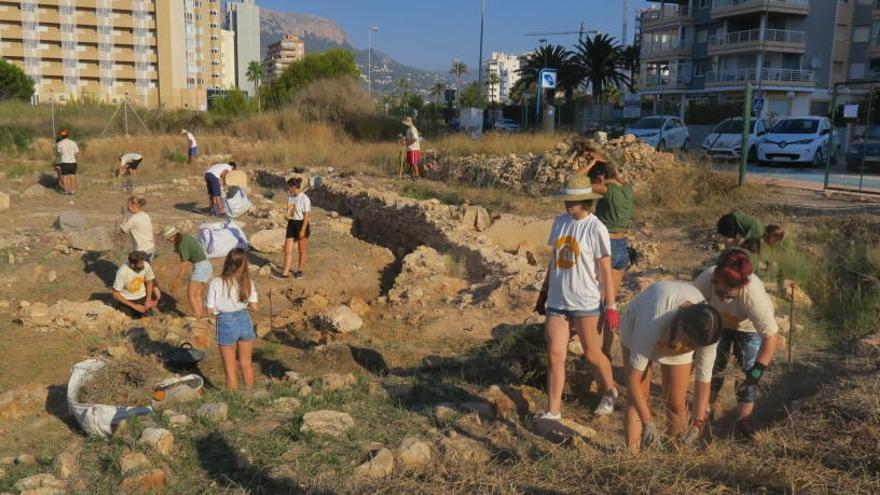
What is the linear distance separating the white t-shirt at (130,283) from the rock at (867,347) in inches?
286

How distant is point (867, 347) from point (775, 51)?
4209 cm

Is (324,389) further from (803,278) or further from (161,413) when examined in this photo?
(803,278)

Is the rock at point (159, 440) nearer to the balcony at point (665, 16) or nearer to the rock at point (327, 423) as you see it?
the rock at point (327, 423)

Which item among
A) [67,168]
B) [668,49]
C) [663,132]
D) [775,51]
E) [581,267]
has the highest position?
[668,49]

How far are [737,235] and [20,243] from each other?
1015 centimetres

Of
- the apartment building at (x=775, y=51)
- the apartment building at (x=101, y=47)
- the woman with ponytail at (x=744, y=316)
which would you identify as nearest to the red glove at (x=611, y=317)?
the woman with ponytail at (x=744, y=316)

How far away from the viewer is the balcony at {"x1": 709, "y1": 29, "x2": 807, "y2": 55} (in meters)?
42.3

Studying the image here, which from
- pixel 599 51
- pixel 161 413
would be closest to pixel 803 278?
pixel 161 413

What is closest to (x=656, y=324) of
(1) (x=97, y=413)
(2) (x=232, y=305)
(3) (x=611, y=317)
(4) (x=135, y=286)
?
(3) (x=611, y=317)

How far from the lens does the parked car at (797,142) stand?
18453 mm

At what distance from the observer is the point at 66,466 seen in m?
4.39

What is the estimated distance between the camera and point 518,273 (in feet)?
28.6

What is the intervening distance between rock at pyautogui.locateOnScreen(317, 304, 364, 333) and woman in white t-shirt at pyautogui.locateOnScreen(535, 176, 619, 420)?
3452mm

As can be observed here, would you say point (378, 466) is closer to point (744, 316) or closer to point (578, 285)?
point (578, 285)
